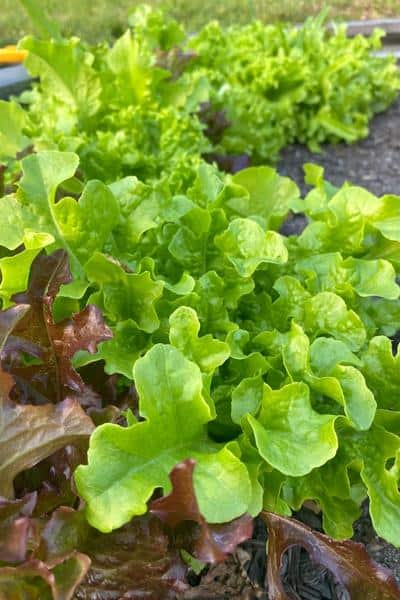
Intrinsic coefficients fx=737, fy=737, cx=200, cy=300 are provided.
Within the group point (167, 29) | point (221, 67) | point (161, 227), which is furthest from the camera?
point (221, 67)

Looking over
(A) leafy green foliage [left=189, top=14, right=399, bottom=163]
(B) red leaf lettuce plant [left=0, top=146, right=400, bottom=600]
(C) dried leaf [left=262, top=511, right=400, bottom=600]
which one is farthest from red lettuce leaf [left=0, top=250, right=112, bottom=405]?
(A) leafy green foliage [left=189, top=14, right=399, bottom=163]

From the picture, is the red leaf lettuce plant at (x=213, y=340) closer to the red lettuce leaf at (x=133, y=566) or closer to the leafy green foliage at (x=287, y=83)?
the red lettuce leaf at (x=133, y=566)

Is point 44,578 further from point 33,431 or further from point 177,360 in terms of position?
point 177,360

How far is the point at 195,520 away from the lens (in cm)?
129

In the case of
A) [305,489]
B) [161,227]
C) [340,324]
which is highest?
[161,227]

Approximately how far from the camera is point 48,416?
4.41ft

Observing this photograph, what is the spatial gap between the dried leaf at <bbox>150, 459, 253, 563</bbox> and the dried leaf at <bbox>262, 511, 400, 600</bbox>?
17 centimetres

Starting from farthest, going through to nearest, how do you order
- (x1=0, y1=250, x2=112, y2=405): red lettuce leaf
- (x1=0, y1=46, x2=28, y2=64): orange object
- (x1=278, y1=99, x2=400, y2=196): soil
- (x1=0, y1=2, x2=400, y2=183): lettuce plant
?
1. (x1=0, y1=46, x2=28, y2=64): orange object
2. (x1=278, y1=99, x2=400, y2=196): soil
3. (x1=0, y1=2, x2=400, y2=183): lettuce plant
4. (x1=0, y1=250, x2=112, y2=405): red lettuce leaf

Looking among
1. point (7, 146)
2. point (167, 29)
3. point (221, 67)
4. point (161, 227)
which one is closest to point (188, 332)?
point (161, 227)

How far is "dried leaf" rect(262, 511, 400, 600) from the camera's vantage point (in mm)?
1395

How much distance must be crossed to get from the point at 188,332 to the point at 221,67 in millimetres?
2159

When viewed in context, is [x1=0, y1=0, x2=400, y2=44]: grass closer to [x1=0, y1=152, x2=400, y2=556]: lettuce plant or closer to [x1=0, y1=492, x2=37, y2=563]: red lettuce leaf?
[x1=0, y1=152, x2=400, y2=556]: lettuce plant

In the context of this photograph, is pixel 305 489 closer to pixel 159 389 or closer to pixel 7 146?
pixel 159 389

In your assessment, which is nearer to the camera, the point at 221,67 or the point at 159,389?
the point at 159,389
